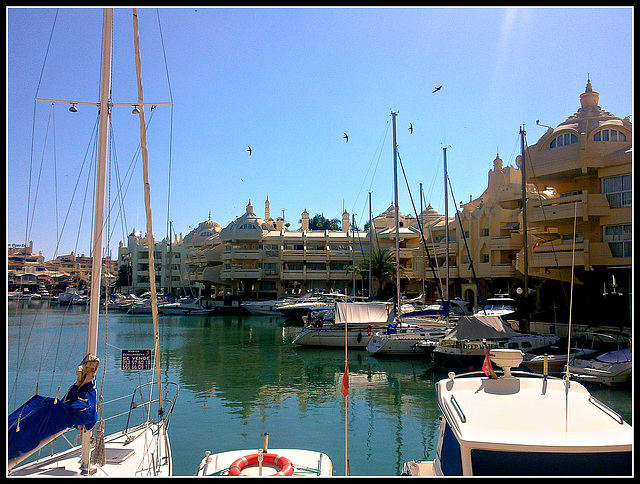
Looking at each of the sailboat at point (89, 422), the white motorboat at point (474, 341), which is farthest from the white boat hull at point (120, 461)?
the white motorboat at point (474, 341)

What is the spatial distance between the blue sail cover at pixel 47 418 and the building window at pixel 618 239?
33646mm

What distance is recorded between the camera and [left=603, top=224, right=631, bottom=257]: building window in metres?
33.3

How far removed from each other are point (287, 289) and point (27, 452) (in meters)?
77.7

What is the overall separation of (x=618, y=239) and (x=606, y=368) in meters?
13.7

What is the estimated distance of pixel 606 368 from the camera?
23234 millimetres

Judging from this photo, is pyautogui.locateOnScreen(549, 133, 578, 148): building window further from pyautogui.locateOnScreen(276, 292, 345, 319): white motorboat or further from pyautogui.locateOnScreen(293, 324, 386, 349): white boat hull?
pyautogui.locateOnScreen(276, 292, 345, 319): white motorboat

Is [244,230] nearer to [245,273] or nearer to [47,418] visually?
[245,273]

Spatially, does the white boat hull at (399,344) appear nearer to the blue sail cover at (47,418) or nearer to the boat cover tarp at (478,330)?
the boat cover tarp at (478,330)

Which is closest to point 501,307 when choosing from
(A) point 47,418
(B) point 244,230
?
(A) point 47,418

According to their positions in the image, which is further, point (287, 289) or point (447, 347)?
point (287, 289)

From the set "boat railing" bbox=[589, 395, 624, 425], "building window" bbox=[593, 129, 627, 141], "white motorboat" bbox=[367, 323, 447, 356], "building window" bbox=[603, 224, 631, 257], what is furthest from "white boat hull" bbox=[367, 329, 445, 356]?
"boat railing" bbox=[589, 395, 624, 425]

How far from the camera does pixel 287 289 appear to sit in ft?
283
